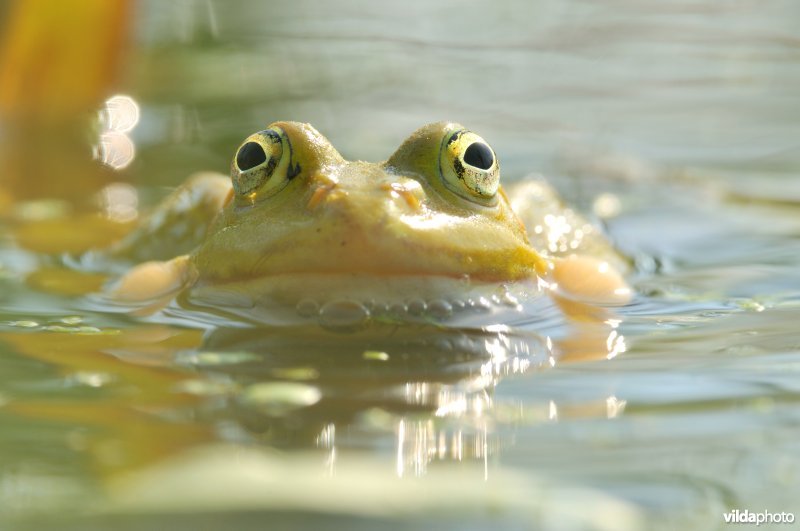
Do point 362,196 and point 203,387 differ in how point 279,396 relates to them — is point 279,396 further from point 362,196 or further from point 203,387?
point 362,196

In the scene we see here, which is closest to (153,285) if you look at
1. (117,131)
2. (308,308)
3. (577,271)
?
(308,308)

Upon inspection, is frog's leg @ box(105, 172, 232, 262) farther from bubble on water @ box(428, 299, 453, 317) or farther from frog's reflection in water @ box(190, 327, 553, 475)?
bubble on water @ box(428, 299, 453, 317)

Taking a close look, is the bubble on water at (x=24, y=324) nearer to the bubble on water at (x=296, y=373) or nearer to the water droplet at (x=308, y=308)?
the water droplet at (x=308, y=308)

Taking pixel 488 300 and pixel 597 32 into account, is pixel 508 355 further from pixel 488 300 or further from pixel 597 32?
pixel 597 32

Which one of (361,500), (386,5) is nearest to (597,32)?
(386,5)

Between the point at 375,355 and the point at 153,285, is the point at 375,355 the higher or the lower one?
the lower one
